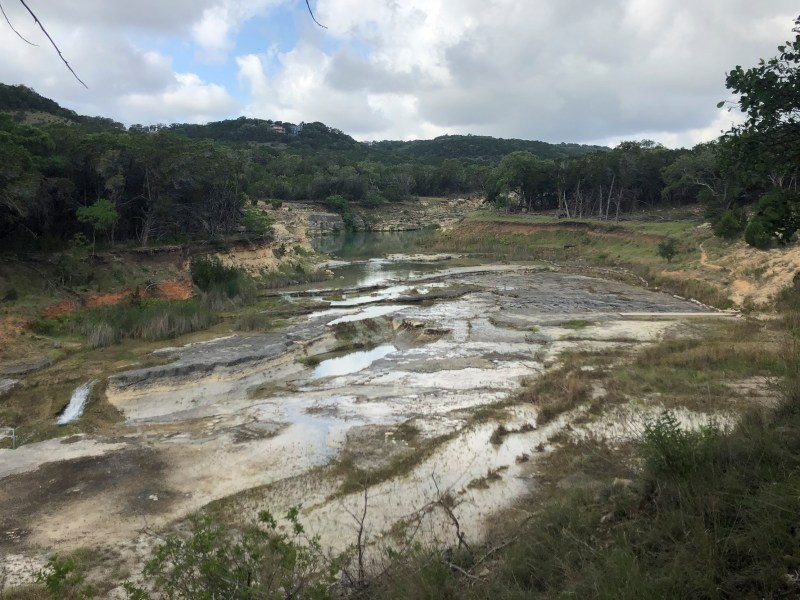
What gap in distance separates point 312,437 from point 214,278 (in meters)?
24.7

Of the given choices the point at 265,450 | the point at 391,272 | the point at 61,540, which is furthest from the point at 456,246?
the point at 61,540

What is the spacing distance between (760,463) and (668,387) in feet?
34.1

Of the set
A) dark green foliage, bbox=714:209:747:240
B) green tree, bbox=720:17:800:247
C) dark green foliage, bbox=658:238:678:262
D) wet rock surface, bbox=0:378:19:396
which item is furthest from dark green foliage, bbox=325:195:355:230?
green tree, bbox=720:17:800:247

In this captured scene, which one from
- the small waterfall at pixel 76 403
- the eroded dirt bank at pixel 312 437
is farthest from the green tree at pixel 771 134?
the small waterfall at pixel 76 403

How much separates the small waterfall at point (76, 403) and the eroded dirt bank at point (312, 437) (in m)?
0.80

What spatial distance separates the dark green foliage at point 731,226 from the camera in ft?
130

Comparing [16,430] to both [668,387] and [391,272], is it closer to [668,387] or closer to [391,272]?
[668,387]

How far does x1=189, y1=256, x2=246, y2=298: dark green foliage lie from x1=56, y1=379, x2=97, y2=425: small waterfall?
1668 cm

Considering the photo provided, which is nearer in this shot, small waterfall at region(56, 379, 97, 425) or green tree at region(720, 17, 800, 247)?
green tree at region(720, 17, 800, 247)

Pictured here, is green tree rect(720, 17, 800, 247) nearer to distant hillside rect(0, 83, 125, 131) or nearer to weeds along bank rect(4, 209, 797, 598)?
weeds along bank rect(4, 209, 797, 598)

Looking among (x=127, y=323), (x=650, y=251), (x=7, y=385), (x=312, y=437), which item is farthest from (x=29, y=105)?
(x=312, y=437)

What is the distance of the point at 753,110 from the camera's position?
344 inches

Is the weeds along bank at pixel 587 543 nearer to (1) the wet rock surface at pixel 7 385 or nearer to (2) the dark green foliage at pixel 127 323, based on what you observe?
(1) the wet rock surface at pixel 7 385

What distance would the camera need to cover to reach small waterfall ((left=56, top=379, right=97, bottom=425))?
18122 millimetres
